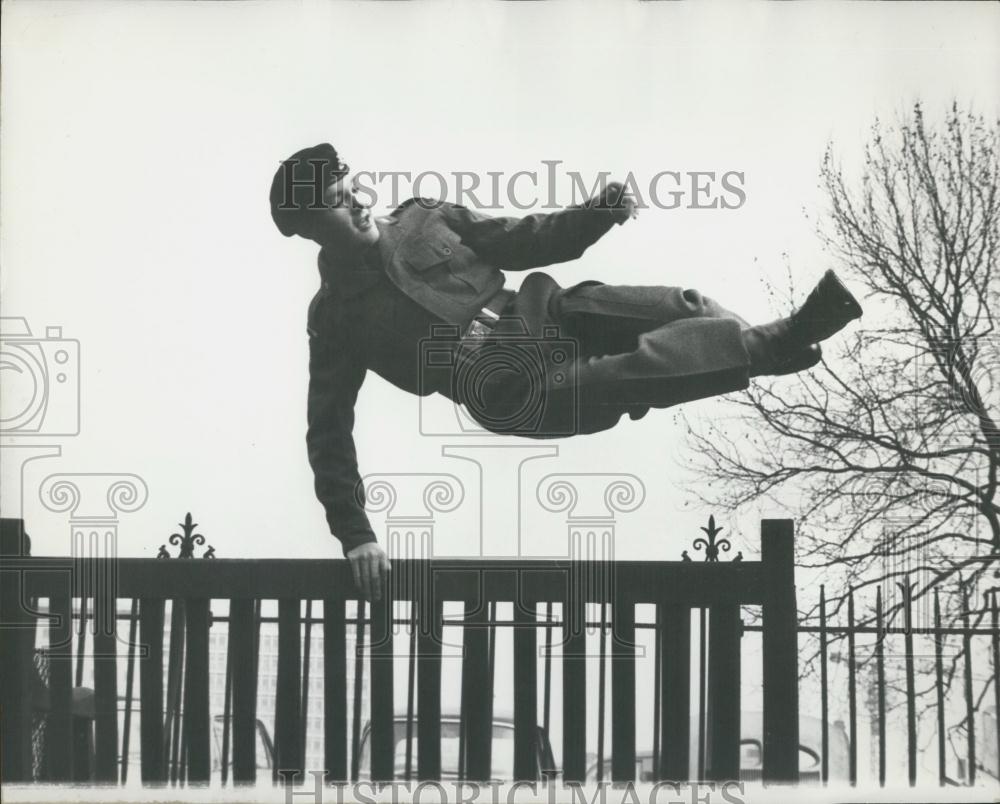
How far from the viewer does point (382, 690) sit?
3598 mm

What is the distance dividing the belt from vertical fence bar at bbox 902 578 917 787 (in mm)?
1708

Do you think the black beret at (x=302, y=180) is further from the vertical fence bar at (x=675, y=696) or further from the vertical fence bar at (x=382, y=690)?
the vertical fence bar at (x=675, y=696)

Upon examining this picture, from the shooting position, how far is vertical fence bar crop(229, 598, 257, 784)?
3584 millimetres

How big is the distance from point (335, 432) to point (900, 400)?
2.01 metres

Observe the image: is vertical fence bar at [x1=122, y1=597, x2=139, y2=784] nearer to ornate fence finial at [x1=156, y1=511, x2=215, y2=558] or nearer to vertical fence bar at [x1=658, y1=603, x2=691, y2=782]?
ornate fence finial at [x1=156, y1=511, x2=215, y2=558]

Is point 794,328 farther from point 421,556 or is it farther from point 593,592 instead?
point 421,556

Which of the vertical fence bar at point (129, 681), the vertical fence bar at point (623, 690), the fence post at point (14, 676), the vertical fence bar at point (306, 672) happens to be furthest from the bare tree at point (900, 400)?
the fence post at point (14, 676)

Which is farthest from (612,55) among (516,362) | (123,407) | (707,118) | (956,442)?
(123,407)

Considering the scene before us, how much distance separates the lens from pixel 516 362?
368cm

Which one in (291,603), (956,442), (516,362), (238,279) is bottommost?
(291,603)

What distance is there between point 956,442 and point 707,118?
4.76ft

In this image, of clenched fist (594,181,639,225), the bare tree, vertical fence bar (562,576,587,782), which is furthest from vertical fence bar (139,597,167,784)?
clenched fist (594,181,639,225)

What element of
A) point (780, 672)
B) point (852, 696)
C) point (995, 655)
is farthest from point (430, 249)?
point (995, 655)

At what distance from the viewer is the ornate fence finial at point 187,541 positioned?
3721mm
